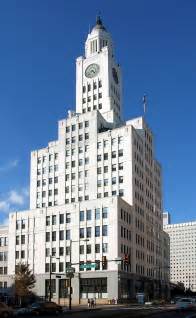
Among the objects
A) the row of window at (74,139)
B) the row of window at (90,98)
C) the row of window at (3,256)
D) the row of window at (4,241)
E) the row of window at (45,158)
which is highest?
the row of window at (90,98)

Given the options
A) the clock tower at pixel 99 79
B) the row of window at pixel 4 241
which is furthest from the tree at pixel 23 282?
the clock tower at pixel 99 79

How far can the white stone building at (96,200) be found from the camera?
363 feet

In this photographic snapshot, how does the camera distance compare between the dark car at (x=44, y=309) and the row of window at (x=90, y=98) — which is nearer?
the dark car at (x=44, y=309)

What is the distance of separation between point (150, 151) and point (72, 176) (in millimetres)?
26373

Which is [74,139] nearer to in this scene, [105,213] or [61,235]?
[61,235]

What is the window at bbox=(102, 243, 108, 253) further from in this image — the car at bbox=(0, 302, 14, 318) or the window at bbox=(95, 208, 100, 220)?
the car at bbox=(0, 302, 14, 318)

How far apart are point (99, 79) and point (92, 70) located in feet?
13.5

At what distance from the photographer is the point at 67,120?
447ft

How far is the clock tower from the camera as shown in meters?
143

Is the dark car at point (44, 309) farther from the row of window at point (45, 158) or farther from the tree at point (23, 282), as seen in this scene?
the row of window at point (45, 158)

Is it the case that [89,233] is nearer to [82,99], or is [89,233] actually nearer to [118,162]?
[118,162]

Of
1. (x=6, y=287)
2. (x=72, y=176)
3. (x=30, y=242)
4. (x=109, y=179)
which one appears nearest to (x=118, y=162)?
(x=109, y=179)

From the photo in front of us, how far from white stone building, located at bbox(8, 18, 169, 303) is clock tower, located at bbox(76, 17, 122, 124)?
29cm

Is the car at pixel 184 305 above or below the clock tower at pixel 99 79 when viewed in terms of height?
below
